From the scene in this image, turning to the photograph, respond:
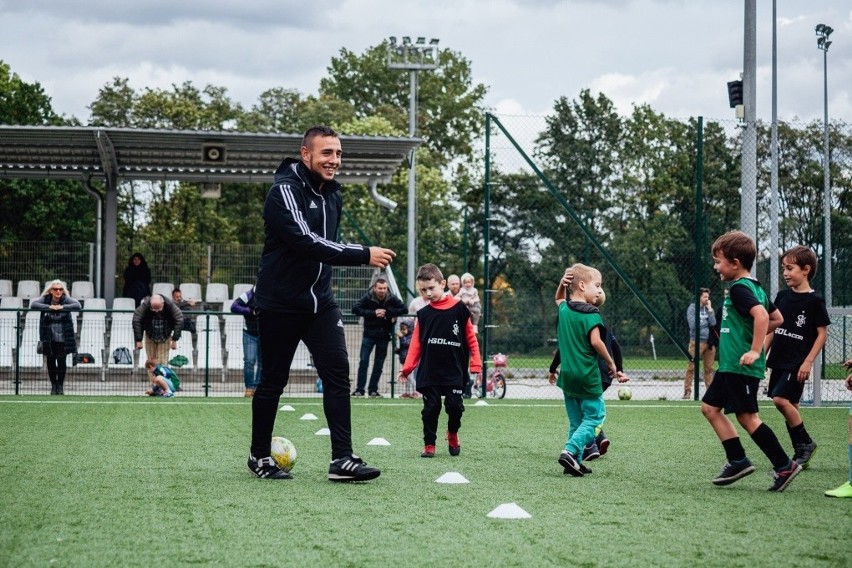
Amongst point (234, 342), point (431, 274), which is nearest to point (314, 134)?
point (431, 274)

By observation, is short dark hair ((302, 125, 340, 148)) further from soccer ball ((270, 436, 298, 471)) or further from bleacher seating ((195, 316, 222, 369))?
bleacher seating ((195, 316, 222, 369))

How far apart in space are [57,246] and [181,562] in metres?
20.6

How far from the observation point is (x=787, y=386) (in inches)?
315

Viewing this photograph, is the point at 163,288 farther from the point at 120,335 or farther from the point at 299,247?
the point at 299,247

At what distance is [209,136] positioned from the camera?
21.5 meters

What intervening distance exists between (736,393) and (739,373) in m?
0.12

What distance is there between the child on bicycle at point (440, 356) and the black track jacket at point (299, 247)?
6.04 feet

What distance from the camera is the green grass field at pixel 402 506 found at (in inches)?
178

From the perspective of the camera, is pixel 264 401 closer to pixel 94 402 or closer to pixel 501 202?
pixel 94 402

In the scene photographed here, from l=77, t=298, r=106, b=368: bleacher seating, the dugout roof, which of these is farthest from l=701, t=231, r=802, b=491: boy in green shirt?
the dugout roof

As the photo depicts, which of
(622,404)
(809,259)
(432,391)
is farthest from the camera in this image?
(622,404)

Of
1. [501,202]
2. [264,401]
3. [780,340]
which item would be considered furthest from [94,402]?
[501,202]

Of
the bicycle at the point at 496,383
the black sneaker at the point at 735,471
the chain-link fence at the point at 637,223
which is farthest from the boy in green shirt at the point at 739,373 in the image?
the bicycle at the point at 496,383

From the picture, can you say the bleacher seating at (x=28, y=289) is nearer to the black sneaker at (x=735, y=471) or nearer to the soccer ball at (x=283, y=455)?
the soccer ball at (x=283, y=455)
